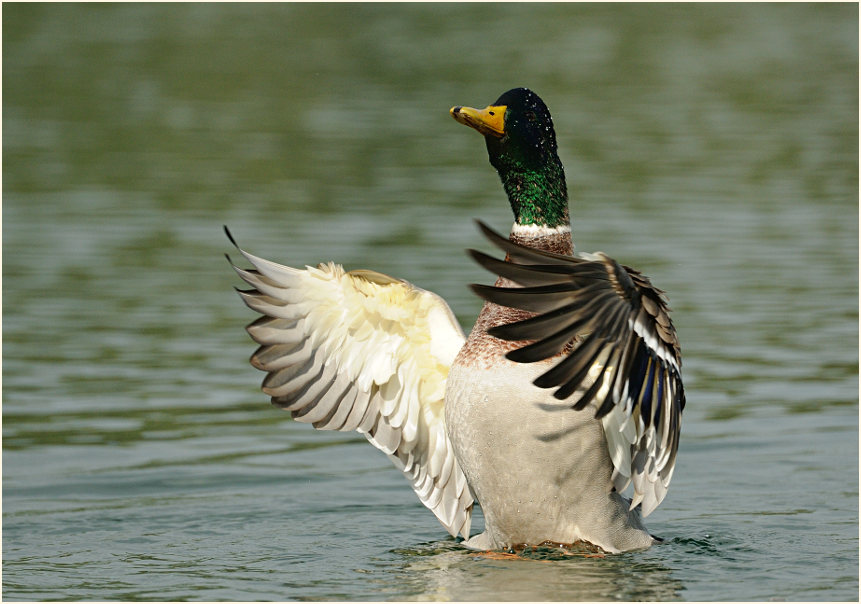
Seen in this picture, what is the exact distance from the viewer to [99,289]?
14.1 m

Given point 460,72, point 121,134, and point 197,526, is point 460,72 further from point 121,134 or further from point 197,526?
point 197,526

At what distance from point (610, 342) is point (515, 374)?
96 cm

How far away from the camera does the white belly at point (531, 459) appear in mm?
6789

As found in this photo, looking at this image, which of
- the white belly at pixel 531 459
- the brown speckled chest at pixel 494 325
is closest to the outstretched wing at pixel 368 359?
the brown speckled chest at pixel 494 325

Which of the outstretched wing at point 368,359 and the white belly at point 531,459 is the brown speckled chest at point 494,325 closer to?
the white belly at point 531,459

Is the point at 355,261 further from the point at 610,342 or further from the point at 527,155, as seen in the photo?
the point at 610,342

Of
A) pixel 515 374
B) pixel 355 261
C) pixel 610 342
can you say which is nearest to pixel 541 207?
pixel 515 374

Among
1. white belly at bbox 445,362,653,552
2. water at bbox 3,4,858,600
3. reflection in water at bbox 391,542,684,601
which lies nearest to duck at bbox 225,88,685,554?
white belly at bbox 445,362,653,552

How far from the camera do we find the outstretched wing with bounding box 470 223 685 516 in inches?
221

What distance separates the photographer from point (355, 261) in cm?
1443

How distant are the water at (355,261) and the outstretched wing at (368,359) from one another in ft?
1.51

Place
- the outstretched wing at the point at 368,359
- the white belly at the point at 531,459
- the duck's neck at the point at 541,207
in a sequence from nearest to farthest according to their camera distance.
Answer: the white belly at the point at 531,459 < the duck's neck at the point at 541,207 < the outstretched wing at the point at 368,359

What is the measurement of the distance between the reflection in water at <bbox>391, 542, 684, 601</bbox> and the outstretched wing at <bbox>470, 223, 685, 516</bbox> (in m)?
0.34

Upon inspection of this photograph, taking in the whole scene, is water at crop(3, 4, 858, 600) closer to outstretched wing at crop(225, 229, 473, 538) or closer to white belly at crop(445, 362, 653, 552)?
white belly at crop(445, 362, 653, 552)
